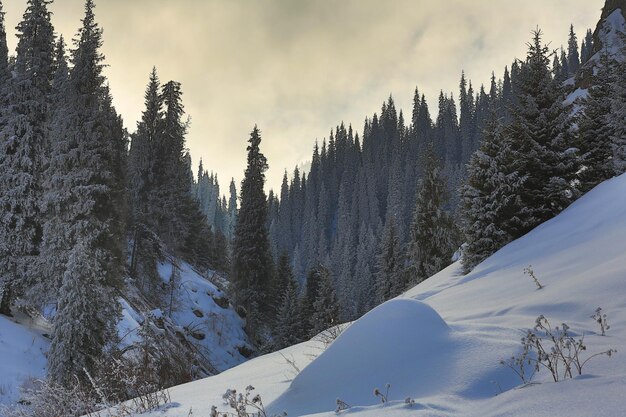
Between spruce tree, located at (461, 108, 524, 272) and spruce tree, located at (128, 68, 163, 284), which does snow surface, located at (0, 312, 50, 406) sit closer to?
spruce tree, located at (128, 68, 163, 284)

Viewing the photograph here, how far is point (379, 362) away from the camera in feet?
12.9

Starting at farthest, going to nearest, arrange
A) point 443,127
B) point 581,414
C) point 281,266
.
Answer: point 443,127 < point 281,266 < point 581,414

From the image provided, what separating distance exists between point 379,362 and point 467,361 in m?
0.77

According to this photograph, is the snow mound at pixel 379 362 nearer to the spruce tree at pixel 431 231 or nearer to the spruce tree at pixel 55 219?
the spruce tree at pixel 55 219

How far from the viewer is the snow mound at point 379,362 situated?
3.67 metres

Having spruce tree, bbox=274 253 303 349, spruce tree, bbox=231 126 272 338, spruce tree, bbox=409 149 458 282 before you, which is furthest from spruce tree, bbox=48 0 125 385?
spruce tree, bbox=231 126 272 338

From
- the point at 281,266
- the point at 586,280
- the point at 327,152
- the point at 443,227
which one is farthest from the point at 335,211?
the point at 586,280

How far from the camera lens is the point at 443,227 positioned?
2491cm

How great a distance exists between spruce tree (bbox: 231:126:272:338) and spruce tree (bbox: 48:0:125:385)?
19.3 m

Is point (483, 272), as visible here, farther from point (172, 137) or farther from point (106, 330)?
point (172, 137)

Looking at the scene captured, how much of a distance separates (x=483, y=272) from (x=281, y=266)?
118 feet

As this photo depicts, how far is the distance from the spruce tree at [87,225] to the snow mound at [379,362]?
14810 mm

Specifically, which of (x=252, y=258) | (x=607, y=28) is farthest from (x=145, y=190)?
(x=607, y=28)

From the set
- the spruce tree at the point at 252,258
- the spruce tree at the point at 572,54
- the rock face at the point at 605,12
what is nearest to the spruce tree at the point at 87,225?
the spruce tree at the point at 252,258
